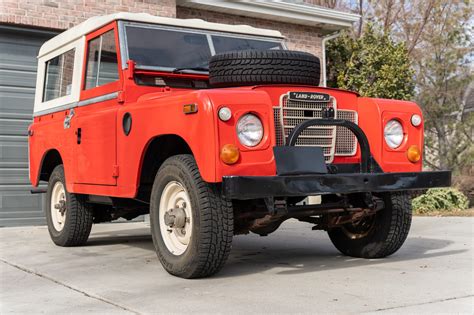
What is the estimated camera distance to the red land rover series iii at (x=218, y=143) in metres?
4.64

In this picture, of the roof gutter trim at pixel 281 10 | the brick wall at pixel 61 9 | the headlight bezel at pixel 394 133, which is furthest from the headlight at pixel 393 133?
the roof gutter trim at pixel 281 10

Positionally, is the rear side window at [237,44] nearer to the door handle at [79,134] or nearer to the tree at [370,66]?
the door handle at [79,134]

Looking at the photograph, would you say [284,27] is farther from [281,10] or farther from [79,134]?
[79,134]

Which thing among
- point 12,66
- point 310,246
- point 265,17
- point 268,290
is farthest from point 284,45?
point 265,17

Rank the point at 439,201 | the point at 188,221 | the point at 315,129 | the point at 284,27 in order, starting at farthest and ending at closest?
the point at 284,27, the point at 439,201, the point at 315,129, the point at 188,221

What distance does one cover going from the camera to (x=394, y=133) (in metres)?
5.47

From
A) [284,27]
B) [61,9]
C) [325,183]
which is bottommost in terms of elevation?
[325,183]

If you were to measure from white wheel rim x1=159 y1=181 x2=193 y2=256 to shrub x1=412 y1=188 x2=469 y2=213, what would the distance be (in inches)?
290

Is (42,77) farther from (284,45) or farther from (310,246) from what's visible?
(310,246)

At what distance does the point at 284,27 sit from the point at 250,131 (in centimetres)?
899

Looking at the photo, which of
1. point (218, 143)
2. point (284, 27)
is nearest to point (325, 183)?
point (218, 143)

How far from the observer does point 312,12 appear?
513 inches

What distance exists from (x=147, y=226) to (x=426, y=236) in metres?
4.19

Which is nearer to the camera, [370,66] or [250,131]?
[250,131]
